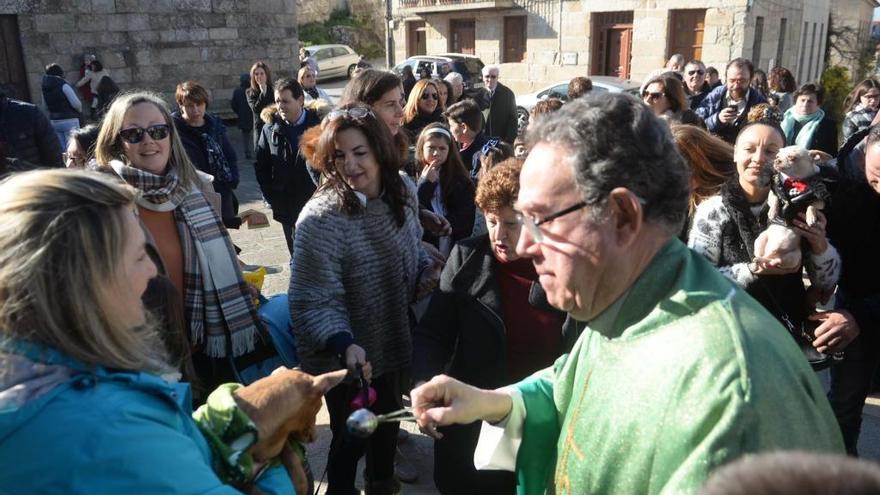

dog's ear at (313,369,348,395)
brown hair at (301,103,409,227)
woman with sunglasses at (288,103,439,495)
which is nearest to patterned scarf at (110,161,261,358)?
woman with sunglasses at (288,103,439,495)

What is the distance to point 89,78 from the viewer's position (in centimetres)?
1252

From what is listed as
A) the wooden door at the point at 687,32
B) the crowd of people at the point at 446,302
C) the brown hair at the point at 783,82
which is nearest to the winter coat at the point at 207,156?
the crowd of people at the point at 446,302

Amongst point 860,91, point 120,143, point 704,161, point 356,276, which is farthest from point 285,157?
point 860,91

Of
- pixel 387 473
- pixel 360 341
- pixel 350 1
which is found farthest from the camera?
pixel 350 1

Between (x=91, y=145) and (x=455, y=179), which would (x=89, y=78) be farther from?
(x=455, y=179)

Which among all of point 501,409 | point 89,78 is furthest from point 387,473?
point 89,78

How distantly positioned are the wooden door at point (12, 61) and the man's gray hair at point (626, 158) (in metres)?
14.3

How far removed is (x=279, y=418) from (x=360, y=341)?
1.19 m

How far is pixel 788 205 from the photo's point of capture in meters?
2.58

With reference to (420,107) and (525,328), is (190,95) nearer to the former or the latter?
(420,107)

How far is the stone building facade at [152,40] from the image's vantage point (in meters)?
12.8

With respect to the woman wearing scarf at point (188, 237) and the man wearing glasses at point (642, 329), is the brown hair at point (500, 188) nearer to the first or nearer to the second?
the man wearing glasses at point (642, 329)

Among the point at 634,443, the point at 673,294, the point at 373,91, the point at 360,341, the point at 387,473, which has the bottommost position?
the point at 387,473

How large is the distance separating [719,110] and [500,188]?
5.00m
